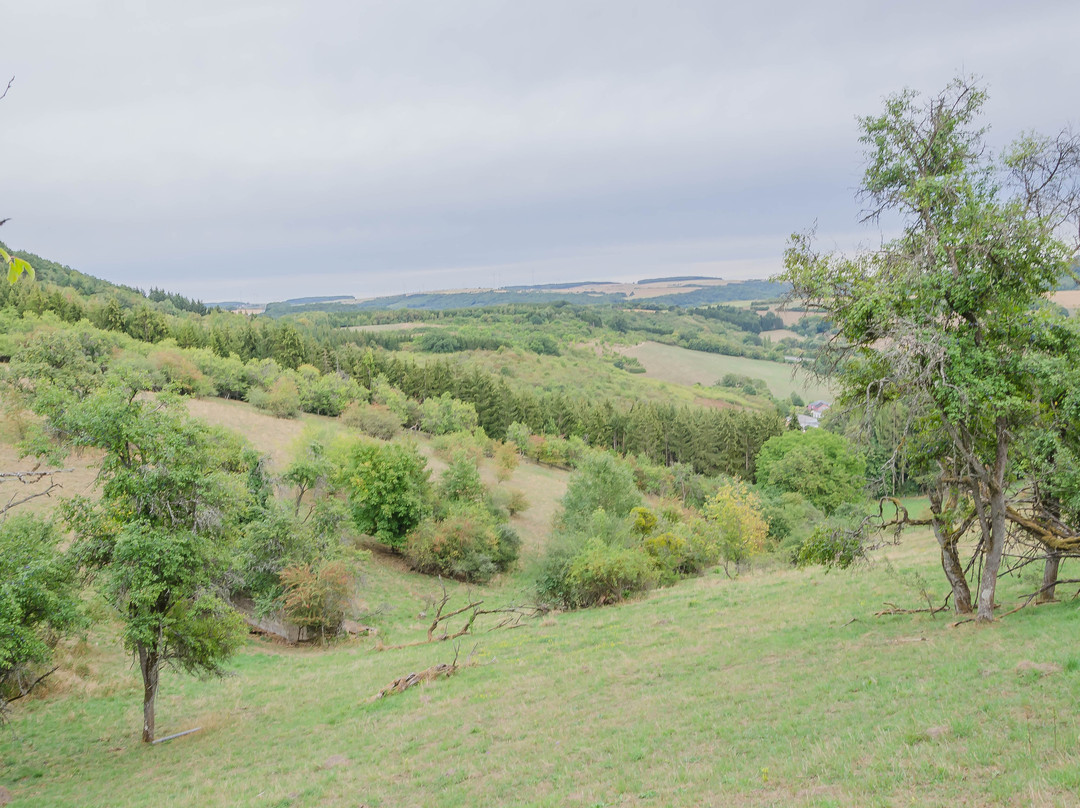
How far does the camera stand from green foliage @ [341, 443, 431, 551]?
42688 millimetres

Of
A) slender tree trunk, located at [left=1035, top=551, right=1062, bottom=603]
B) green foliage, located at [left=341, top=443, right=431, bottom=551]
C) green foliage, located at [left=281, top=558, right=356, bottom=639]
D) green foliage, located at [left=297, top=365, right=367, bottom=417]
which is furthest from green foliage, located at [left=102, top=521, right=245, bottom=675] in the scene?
green foliage, located at [left=297, top=365, right=367, bottom=417]

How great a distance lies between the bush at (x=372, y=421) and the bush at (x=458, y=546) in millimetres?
25167

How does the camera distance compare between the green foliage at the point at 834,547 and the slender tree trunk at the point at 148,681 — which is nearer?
the green foliage at the point at 834,547

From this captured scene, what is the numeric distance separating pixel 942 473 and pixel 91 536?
65.8 feet

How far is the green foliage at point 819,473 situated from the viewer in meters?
60.3

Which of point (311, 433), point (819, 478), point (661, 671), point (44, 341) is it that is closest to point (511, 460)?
point (311, 433)

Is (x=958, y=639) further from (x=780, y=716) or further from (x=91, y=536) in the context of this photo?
(x=91, y=536)

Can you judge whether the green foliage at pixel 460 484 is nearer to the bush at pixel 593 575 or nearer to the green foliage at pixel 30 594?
the bush at pixel 593 575

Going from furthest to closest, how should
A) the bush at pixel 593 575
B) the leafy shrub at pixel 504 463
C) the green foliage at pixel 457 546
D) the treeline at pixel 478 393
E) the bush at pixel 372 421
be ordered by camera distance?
the treeline at pixel 478 393 < the bush at pixel 372 421 < the leafy shrub at pixel 504 463 < the green foliage at pixel 457 546 < the bush at pixel 593 575

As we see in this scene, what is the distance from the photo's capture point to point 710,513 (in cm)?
3994

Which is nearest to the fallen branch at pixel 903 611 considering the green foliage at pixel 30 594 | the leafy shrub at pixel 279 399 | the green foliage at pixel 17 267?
the green foliage at pixel 17 267

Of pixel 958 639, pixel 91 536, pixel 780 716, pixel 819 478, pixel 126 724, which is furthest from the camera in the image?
pixel 819 478

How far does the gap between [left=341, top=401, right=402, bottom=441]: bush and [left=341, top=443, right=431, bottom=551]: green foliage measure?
20841 millimetres

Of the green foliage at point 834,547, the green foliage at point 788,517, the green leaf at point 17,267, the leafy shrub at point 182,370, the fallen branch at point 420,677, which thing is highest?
the green leaf at point 17,267
